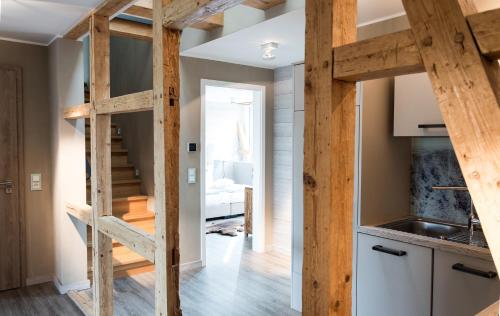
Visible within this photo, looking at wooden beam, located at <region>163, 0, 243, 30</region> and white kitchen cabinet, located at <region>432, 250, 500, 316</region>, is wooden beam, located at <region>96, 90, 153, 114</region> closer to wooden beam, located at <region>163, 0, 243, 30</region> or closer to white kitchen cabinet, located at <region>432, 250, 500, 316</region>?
wooden beam, located at <region>163, 0, 243, 30</region>

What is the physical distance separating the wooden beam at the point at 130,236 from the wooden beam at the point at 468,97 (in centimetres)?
170

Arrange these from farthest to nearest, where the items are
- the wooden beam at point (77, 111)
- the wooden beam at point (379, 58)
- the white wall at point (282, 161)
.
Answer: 1. the white wall at point (282, 161)
2. the wooden beam at point (77, 111)
3. the wooden beam at point (379, 58)

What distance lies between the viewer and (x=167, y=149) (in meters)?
2.06

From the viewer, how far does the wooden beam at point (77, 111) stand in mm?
3014

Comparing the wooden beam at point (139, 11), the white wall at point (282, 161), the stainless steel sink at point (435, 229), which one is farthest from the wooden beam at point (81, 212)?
the white wall at point (282, 161)

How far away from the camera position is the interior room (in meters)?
1.02

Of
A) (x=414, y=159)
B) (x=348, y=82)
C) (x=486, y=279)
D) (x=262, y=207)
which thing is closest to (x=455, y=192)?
(x=414, y=159)

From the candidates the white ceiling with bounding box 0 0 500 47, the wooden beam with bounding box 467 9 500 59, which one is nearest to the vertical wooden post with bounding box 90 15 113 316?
the white ceiling with bounding box 0 0 500 47

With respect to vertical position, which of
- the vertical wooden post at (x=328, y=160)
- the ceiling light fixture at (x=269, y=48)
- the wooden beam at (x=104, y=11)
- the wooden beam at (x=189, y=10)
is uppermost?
the wooden beam at (x=104, y=11)

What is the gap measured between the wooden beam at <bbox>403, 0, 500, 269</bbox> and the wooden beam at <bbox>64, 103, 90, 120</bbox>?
2.62 metres

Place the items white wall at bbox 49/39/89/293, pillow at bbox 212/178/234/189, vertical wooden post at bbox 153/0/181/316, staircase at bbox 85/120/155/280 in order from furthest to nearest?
pillow at bbox 212/178/234/189 < staircase at bbox 85/120/155/280 < white wall at bbox 49/39/89/293 < vertical wooden post at bbox 153/0/181/316

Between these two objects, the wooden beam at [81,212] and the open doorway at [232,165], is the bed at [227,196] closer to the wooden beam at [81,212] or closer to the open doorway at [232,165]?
the open doorway at [232,165]

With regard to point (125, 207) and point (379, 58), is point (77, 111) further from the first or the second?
point (379, 58)

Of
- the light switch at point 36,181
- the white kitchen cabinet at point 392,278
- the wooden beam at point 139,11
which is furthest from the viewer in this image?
the light switch at point 36,181
